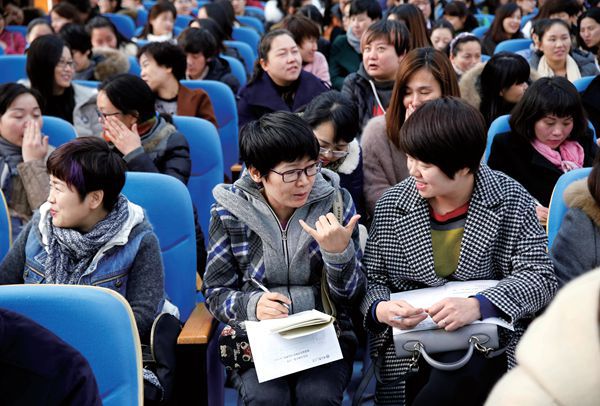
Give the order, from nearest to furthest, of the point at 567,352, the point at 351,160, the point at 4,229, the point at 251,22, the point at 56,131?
the point at 567,352
the point at 4,229
the point at 351,160
the point at 56,131
the point at 251,22

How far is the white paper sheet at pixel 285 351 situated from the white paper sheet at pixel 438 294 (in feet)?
0.53

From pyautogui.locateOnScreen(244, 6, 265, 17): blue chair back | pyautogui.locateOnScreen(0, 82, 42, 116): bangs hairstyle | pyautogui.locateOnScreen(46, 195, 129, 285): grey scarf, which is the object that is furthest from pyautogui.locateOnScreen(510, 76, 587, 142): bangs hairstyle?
pyautogui.locateOnScreen(244, 6, 265, 17): blue chair back

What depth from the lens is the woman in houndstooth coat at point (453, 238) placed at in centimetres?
194

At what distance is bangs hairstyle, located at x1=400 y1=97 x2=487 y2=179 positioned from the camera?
6.46 ft

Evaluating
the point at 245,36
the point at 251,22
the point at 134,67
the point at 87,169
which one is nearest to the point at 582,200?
the point at 87,169

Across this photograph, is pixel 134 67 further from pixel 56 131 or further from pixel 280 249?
pixel 280 249

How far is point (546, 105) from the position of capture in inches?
106

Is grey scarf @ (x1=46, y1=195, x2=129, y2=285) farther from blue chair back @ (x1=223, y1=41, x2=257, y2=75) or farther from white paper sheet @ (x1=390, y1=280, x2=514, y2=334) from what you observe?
blue chair back @ (x1=223, y1=41, x2=257, y2=75)

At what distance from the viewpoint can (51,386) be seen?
1.21 metres

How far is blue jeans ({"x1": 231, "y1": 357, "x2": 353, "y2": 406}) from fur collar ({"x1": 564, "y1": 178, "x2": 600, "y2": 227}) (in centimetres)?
72

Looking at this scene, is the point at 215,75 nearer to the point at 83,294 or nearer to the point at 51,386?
the point at 83,294

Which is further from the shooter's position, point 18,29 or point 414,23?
point 18,29

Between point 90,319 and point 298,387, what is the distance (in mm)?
555

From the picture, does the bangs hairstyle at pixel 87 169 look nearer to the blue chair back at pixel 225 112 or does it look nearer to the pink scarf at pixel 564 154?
Result: the pink scarf at pixel 564 154
